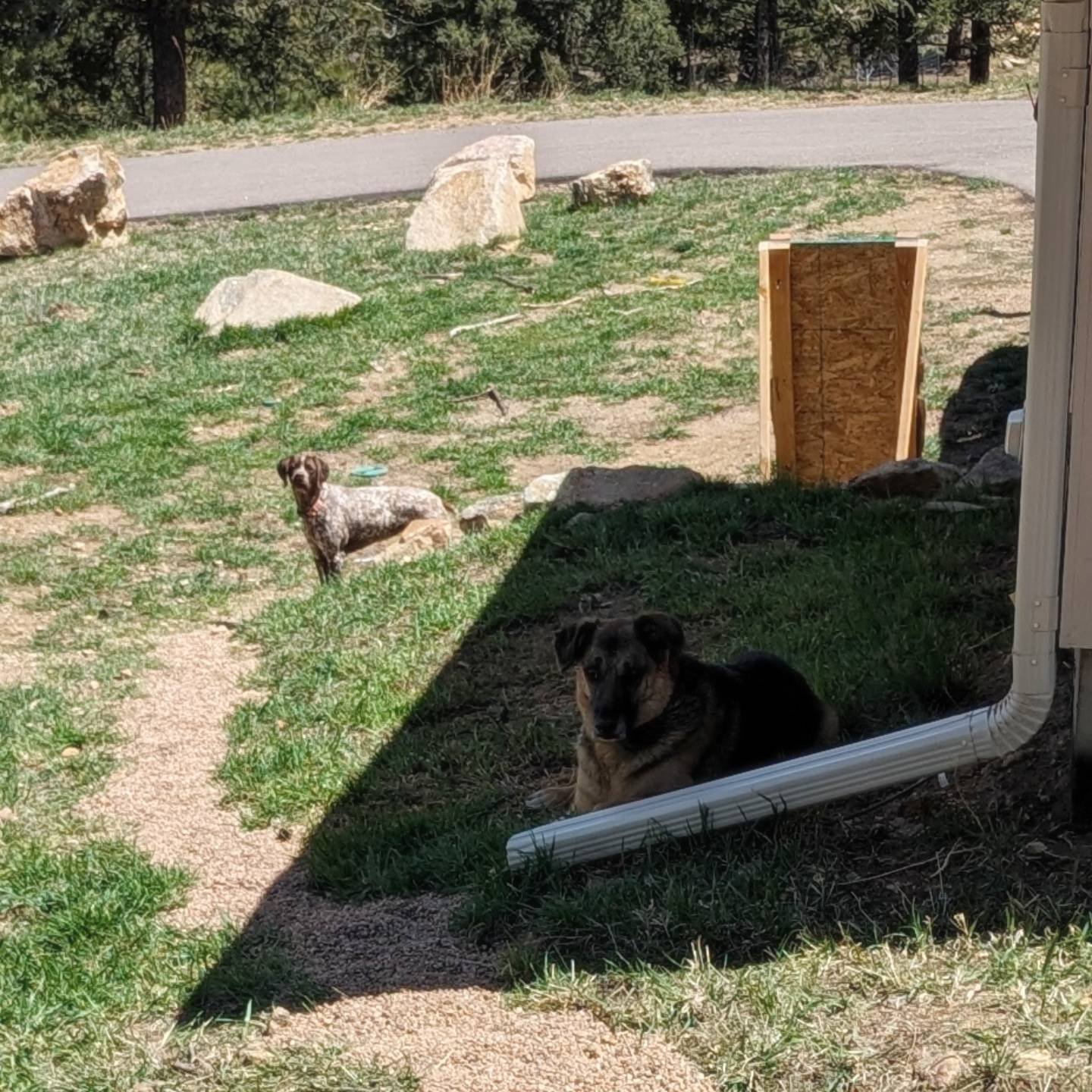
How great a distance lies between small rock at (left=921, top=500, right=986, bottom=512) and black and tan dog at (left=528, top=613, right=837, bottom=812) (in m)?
2.48

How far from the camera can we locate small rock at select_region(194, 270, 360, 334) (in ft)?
45.4

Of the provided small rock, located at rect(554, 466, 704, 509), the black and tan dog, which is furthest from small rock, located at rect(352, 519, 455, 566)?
the black and tan dog

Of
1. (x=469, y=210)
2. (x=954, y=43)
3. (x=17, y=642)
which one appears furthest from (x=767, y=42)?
(x=17, y=642)

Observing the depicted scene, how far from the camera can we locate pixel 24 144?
2608cm

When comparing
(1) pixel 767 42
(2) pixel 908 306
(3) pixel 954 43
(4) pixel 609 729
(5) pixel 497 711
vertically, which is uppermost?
(1) pixel 767 42

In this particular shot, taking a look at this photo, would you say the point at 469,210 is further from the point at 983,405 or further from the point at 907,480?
the point at 907,480

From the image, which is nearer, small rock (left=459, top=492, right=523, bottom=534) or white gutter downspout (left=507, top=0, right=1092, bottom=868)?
white gutter downspout (left=507, top=0, right=1092, bottom=868)

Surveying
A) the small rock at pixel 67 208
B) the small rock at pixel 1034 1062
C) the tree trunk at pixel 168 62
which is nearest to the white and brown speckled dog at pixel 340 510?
the small rock at pixel 1034 1062

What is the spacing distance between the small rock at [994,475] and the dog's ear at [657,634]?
3.37 m

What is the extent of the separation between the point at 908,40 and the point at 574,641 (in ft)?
84.7

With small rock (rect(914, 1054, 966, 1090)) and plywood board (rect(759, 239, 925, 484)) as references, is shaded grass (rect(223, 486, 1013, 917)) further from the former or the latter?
small rock (rect(914, 1054, 966, 1090))

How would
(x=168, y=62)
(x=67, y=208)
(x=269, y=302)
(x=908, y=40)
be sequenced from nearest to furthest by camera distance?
(x=269, y=302)
(x=67, y=208)
(x=908, y=40)
(x=168, y=62)

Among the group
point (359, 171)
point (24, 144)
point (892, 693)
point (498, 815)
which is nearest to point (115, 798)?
point (498, 815)

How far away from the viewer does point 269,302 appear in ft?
45.8
